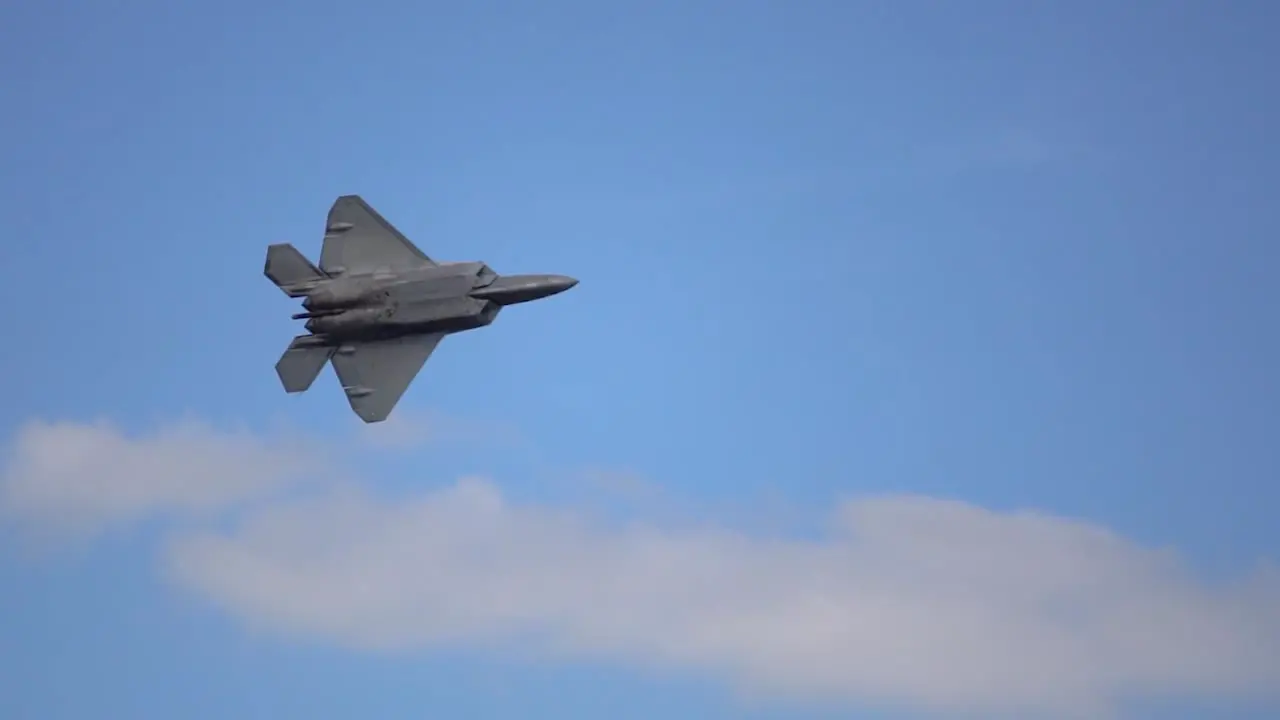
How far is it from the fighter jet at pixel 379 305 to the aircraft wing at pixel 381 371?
5 cm

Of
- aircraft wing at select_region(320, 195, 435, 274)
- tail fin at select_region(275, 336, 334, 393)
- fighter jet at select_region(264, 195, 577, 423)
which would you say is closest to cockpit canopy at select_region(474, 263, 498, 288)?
fighter jet at select_region(264, 195, 577, 423)

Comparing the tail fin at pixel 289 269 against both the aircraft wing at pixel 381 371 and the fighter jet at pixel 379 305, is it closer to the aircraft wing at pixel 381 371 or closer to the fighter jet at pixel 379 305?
the fighter jet at pixel 379 305

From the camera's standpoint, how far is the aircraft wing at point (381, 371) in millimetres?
79500

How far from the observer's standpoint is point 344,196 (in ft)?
278

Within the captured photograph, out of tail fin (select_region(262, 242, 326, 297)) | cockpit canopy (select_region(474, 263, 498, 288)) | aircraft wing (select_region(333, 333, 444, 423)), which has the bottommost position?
aircraft wing (select_region(333, 333, 444, 423))

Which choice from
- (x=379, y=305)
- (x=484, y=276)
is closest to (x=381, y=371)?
(x=379, y=305)

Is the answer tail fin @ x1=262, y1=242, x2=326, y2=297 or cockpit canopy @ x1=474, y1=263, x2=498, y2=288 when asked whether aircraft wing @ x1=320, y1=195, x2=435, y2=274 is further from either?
cockpit canopy @ x1=474, y1=263, x2=498, y2=288

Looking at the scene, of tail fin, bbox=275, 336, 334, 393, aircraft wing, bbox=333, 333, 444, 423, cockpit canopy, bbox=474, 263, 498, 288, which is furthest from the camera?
tail fin, bbox=275, 336, 334, 393

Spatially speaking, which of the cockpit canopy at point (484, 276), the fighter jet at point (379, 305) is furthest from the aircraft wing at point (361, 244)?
the cockpit canopy at point (484, 276)

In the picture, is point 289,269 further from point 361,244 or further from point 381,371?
point 381,371

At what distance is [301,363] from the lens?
266 feet

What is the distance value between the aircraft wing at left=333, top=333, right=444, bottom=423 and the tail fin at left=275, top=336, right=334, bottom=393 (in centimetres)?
131

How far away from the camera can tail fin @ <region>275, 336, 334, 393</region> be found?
266ft

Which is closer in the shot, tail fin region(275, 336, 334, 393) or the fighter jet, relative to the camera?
the fighter jet
